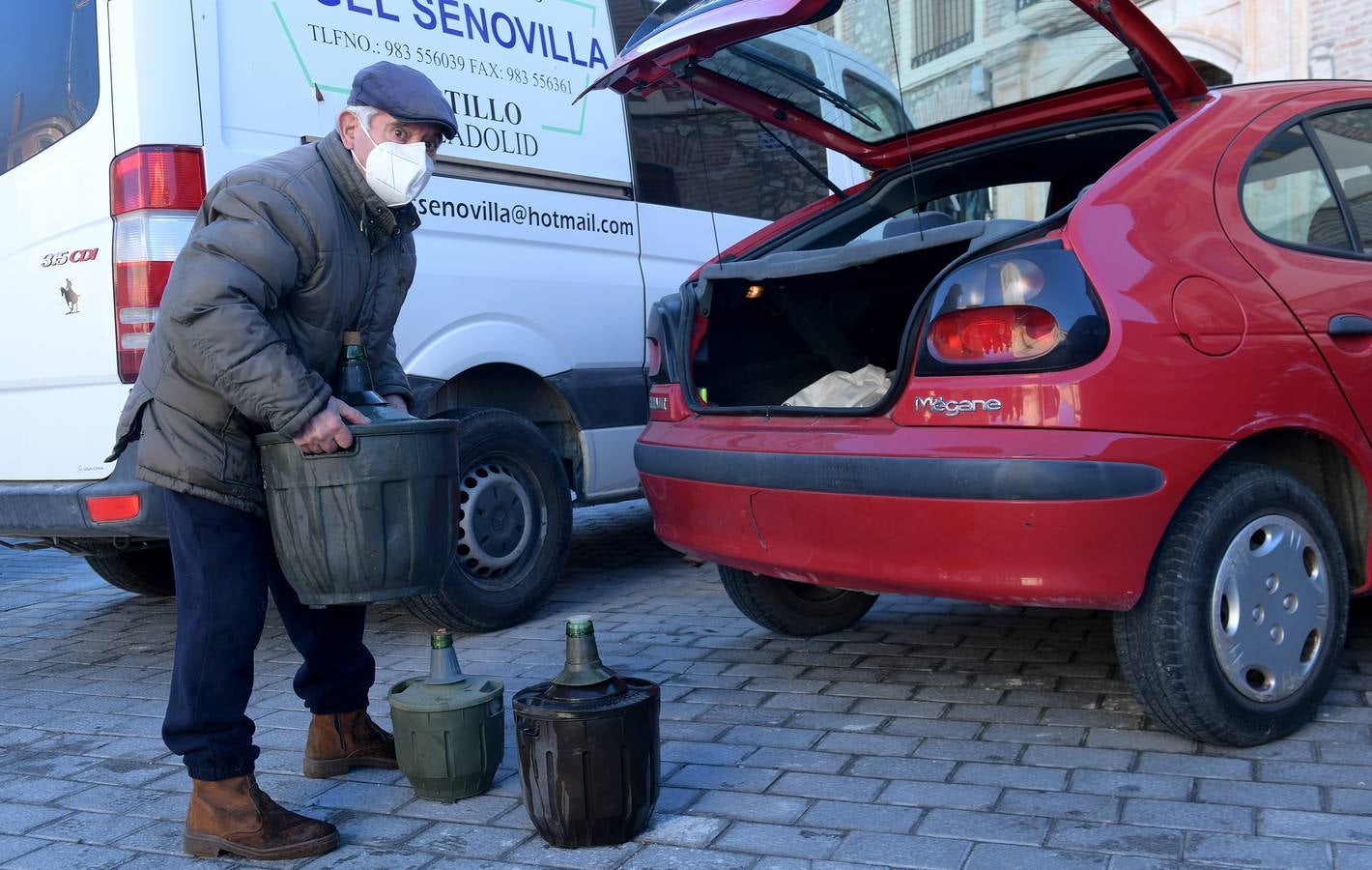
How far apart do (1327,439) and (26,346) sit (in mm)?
3928

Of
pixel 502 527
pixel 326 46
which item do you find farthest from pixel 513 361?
pixel 326 46

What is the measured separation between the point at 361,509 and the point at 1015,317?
1561 mm

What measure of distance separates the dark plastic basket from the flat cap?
2.34 ft

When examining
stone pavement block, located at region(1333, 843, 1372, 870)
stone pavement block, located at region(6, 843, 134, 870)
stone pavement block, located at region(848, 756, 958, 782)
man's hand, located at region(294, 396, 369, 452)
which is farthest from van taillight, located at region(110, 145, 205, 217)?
stone pavement block, located at region(1333, 843, 1372, 870)

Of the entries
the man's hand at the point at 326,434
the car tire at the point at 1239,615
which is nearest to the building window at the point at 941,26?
the car tire at the point at 1239,615

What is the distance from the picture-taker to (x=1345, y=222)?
351cm

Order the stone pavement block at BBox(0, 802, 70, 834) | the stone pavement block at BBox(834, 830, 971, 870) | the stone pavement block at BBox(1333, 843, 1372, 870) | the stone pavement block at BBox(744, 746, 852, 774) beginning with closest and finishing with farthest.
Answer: the stone pavement block at BBox(1333, 843, 1372, 870) < the stone pavement block at BBox(834, 830, 971, 870) < the stone pavement block at BBox(0, 802, 70, 834) < the stone pavement block at BBox(744, 746, 852, 774)

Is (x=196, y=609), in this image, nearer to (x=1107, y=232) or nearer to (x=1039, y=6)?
(x=1107, y=232)

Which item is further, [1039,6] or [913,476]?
[1039,6]

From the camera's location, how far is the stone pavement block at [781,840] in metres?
2.73

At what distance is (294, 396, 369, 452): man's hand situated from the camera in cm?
273

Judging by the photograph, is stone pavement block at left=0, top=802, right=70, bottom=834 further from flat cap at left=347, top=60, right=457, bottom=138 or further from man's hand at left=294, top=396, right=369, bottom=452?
flat cap at left=347, top=60, right=457, bottom=138

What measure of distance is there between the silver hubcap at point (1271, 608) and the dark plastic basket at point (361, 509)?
1851 millimetres

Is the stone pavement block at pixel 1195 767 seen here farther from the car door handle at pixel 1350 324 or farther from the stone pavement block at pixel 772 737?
the car door handle at pixel 1350 324
